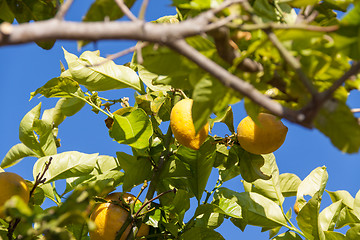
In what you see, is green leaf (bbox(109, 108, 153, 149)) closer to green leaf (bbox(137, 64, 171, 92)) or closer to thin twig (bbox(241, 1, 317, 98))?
green leaf (bbox(137, 64, 171, 92))

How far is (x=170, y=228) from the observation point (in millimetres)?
1268

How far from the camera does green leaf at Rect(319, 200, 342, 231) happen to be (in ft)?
4.55

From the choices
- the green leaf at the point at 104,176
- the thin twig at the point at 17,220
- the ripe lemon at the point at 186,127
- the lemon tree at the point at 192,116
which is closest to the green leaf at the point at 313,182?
the lemon tree at the point at 192,116

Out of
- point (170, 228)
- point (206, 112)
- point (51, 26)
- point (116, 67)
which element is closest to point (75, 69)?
point (116, 67)

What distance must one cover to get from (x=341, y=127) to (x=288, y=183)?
3.81ft

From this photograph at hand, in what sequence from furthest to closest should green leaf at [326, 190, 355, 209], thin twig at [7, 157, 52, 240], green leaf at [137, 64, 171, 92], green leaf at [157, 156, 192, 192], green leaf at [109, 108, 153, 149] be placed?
green leaf at [326, 190, 355, 209] → green leaf at [137, 64, 171, 92] → green leaf at [157, 156, 192, 192] → green leaf at [109, 108, 153, 149] → thin twig at [7, 157, 52, 240]

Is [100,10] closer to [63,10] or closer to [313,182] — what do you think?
[63,10]

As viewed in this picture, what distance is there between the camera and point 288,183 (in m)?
1.66

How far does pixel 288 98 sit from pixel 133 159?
0.72 m

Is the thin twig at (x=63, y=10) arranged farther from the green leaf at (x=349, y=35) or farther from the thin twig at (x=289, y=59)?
the green leaf at (x=349, y=35)

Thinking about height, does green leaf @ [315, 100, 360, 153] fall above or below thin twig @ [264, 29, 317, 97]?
below

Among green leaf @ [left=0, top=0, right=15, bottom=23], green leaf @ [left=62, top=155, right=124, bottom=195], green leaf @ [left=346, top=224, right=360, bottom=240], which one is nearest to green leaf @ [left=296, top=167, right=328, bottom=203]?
green leaf @ [left=346, top=224, right=360, bottom=240]

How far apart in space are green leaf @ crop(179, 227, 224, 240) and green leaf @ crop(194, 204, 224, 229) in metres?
0.07

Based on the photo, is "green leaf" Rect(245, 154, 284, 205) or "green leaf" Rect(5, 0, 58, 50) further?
"green leaf" Rect(245, 154, 284, 205)
